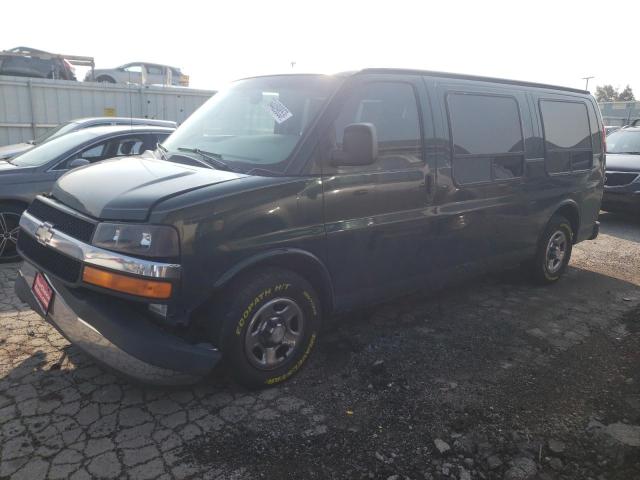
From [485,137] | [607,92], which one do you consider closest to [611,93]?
[607,92]

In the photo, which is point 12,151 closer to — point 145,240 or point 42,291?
point 42,291

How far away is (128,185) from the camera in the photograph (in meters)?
2.97

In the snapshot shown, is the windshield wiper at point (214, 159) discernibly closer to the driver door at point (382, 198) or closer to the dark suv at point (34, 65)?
the driver door at point (382, 198)

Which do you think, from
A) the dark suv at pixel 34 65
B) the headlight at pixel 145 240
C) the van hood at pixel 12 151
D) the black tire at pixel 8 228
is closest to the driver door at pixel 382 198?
the headlight at pixel 145 240

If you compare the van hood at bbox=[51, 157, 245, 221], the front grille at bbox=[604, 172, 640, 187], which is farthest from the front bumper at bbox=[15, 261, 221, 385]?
the front grille at bbox=[604, 172, 640, 187]

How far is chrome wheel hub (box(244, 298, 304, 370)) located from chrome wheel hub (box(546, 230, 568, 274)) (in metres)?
3.49

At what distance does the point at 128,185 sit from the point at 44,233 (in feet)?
2.11

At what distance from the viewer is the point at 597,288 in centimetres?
568

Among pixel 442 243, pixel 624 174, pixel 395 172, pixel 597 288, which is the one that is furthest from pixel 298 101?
pixel 624 174

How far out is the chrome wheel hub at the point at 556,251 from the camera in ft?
18.2

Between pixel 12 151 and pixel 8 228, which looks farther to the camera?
pixel 12 151

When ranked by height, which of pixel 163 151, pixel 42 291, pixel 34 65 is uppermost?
pixel 34 65

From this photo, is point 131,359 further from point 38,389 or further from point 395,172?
point 395,172

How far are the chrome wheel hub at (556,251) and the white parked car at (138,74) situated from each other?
609 inches
